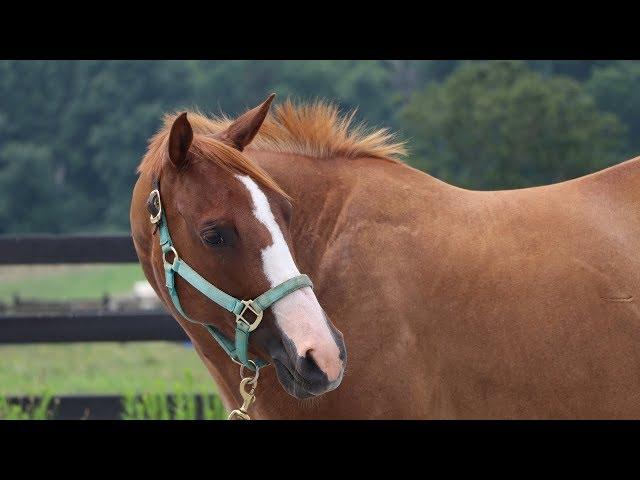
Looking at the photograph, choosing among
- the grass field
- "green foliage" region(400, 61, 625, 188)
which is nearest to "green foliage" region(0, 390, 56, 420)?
the grass field

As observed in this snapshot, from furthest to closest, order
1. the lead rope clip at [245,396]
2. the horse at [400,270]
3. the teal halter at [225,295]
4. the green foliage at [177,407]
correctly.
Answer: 1. the green foliage at [177,407]
2. the lead rope clip at [245,396]
3. the horse at [400,270]
4. the teal halter at [225,295]

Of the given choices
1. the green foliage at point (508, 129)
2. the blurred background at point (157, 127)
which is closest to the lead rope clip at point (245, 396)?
the blurred background at point (157, 127)

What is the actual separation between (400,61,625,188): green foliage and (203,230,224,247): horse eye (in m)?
28.6

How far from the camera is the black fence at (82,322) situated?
6.34m

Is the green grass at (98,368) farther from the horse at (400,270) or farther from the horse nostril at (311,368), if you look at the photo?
the horse nostril at (311,368)

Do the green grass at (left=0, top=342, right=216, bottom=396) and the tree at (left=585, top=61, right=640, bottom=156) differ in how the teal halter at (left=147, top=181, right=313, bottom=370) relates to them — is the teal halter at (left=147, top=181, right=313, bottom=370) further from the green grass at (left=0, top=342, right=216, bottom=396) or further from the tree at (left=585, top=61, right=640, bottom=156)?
the tree at (left=585, top=61, right=640, bottom=156)

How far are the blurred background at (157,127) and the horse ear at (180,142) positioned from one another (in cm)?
288

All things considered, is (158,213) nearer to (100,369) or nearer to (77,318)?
(77,318)

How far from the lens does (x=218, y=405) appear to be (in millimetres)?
5691

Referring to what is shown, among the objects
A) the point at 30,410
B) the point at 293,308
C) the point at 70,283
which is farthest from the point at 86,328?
the point at 70,283

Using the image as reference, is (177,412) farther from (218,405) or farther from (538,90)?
(538,90)

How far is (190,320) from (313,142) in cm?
83

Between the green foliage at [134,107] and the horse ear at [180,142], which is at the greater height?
the horse ear at [180,142]

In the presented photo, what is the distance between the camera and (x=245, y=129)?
10.6 ft
